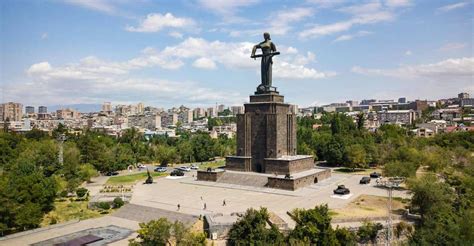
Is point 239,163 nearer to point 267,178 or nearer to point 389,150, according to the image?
point 267,178

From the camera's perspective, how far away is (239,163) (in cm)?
3481

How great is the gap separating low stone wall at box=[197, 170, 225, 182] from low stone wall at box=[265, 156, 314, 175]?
15.3ft

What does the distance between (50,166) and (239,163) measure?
17.2 m

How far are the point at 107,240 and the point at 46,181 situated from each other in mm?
9236

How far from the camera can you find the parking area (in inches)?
968

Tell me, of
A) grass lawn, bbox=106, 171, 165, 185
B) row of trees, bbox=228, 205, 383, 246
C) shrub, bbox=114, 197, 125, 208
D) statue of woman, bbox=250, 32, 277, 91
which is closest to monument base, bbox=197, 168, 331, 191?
grass lawn, bbox=106, 171, 165, 185

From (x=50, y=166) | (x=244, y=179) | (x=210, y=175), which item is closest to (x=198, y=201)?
(x=244, y=179)

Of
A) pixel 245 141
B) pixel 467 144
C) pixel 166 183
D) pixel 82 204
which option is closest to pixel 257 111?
pixel 245 141

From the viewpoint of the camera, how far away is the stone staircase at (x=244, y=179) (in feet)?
103

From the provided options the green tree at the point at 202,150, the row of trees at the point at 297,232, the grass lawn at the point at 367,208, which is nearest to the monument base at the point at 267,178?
the grass lawn at the point at 367,208

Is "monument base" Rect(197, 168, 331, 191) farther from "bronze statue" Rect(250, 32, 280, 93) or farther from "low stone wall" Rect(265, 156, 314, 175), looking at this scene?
"bronze statue" Rect(250, 32, 280, 93)

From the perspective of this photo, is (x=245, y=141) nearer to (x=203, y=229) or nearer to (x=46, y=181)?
(x=203, y=229)

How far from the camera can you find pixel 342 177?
36969mm

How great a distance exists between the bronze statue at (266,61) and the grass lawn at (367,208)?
13611 millimetres
